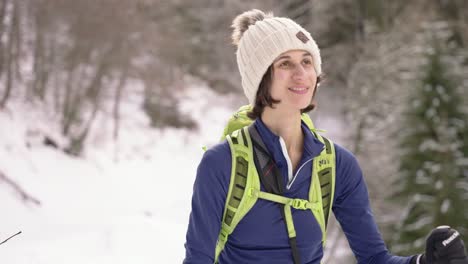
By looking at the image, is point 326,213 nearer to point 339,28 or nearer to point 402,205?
point 402,205

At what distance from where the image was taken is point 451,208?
52.2 ft

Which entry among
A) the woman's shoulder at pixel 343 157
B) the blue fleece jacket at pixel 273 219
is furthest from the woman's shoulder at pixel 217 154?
the woman's shoulder at pixel 343 157

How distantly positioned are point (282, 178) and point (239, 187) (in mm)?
195

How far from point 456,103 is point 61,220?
12.5 metres

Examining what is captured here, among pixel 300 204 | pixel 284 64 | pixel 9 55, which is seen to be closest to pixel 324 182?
pixel 300 204

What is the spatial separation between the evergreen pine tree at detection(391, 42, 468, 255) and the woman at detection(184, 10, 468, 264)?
1342cm

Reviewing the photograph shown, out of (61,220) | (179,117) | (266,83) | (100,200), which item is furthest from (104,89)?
(266,83)

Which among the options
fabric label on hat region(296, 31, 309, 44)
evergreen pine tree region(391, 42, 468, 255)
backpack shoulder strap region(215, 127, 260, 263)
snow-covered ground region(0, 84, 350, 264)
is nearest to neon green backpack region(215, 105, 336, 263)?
backpack shoulder strap region(215, 127, 260, 263)

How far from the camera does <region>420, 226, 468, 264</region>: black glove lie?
6.94ft

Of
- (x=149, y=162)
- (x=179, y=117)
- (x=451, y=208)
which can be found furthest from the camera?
(x=179, y=117)

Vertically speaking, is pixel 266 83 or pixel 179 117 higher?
pixel 179 117

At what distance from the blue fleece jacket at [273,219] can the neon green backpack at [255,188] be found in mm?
25

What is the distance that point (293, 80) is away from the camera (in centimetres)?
238

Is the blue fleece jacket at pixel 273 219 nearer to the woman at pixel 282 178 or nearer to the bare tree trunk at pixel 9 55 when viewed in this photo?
the woman at pixel 282 178
